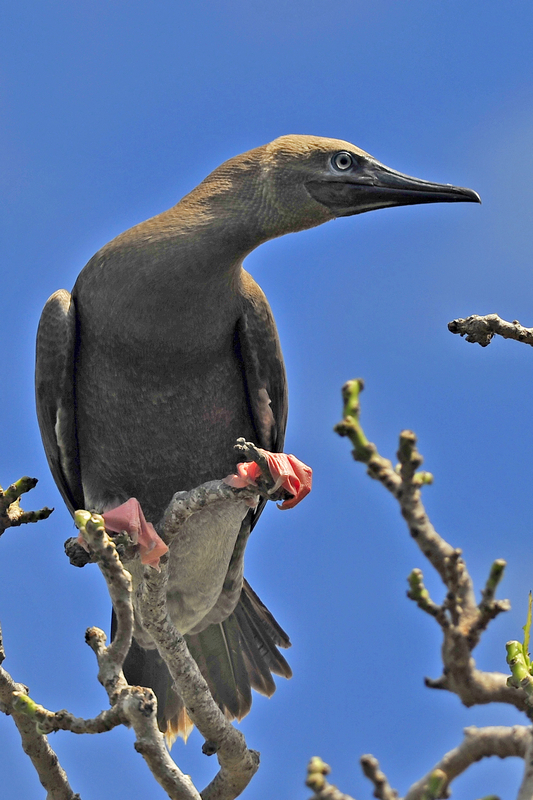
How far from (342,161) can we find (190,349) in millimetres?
1512

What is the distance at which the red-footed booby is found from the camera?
17.5 feet

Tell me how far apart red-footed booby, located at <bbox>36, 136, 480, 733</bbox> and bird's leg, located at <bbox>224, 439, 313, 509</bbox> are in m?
0.57

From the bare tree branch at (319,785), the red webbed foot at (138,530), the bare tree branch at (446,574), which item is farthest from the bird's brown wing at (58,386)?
the bare tree branch at (319,785)

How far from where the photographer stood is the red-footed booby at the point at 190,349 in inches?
210

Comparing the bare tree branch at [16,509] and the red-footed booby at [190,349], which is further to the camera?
the red-footed booby at [190,349]

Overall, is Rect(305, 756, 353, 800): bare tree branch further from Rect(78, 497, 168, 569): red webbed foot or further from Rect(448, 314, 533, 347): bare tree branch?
Rect(448, 314, 533, 347): bare tree branch

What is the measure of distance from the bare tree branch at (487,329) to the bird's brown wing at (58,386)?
2.37 m

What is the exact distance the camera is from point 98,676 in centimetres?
373

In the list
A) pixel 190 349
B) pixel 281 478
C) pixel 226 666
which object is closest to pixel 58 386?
pixel 190 349

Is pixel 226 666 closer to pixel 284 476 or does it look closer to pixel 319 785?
pixel 284 476

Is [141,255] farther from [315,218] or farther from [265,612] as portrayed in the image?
[265,612]

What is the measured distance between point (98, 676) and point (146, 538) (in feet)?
3.69

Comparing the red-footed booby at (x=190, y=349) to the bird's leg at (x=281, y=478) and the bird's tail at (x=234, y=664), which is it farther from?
the bird's leg at (x=281, y=478)

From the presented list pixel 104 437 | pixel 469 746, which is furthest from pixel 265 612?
pixel 469 746
